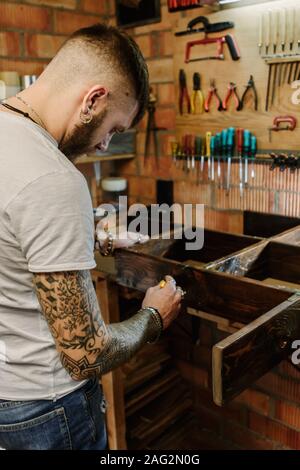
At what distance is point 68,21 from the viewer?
2398 millimetres

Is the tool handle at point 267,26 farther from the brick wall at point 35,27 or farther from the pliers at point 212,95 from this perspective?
the brick wall at point 35,27

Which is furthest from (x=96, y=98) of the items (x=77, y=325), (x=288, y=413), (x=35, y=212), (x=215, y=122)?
(x=288, y=413)

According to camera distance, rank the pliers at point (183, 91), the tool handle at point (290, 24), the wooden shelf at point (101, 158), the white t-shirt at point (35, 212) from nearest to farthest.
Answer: the white t-shirt at point (35, 212), the tool handle at point (290, 24), the pliers at point (183, 91), the wooden shelf at point (101, 158)

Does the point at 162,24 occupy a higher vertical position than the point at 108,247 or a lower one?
higher

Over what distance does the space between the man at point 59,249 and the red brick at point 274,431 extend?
3.76 feet

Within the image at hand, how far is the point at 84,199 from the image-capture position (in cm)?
89

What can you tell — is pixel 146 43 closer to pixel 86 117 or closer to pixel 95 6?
pixel 95 6

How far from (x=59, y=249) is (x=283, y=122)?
1.24 meters

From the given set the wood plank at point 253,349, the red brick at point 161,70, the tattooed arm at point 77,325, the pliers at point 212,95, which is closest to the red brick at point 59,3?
the red brick at point 161,70

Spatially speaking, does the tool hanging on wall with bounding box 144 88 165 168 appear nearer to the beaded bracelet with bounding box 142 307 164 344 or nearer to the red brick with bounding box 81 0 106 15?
the red brick with bounding box 81 0 106 15

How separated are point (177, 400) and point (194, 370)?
0.17 meters

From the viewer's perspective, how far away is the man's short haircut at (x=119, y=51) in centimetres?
97

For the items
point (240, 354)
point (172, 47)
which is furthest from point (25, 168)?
point (172, 47)

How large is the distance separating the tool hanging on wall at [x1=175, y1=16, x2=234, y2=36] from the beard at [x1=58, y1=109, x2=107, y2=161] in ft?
3.62
